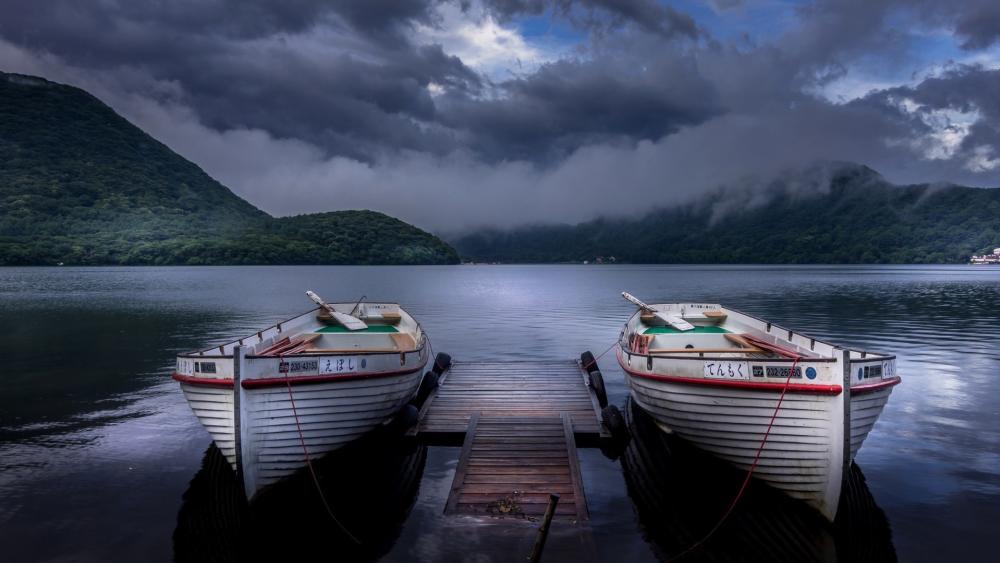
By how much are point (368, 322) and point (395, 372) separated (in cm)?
921

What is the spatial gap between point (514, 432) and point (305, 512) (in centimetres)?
510

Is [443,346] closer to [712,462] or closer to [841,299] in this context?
[712,462]

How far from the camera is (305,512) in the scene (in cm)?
1115

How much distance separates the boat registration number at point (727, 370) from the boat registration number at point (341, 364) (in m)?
7.21

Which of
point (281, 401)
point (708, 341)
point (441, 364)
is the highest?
point (708, 341)

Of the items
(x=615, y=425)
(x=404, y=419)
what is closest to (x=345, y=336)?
(x=404, y=419)

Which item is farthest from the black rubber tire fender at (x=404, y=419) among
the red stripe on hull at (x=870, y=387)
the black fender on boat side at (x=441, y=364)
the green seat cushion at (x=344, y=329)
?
the red stripe on hull at (x=870, y=387)

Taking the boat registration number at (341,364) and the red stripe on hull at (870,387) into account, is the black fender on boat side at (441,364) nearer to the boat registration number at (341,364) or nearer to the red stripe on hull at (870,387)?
the boat registration number at (341,364)

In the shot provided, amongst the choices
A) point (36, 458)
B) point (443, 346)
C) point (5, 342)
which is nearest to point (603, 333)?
point (443, 346)

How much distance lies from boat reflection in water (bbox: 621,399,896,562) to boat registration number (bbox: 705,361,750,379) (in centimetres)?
254

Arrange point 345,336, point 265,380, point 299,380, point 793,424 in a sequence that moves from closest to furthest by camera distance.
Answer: point 793,424 → point 265,380 → point 299,380 → point 345,336

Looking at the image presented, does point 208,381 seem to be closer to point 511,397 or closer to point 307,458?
point 307,458

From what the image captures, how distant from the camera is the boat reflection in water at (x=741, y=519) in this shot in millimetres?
9625

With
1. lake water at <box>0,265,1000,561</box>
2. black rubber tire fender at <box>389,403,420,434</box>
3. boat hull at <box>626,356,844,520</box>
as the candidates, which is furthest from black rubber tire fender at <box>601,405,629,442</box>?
black rubber tire fender at <box>389,403,420,434</box>
